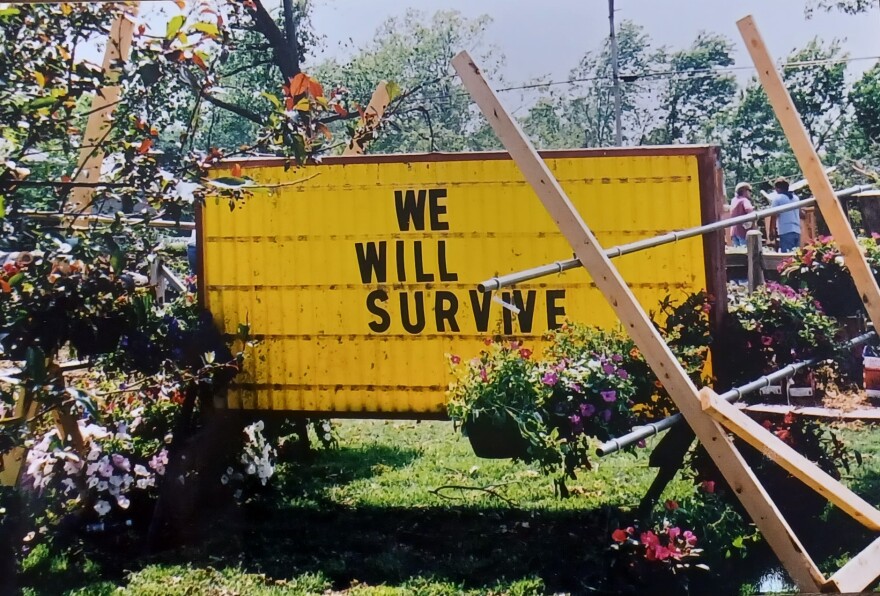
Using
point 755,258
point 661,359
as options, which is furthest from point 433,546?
point 755,258

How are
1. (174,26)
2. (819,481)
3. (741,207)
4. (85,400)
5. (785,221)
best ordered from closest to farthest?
(85,400)
(174,26)
(819,481)
(741,207)
(785,221)

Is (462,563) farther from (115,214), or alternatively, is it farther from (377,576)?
(115,214)

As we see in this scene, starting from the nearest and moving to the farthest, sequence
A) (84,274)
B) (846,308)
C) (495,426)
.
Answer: (84,274), (495,426), (846,308)

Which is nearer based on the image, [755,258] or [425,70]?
[425,70]

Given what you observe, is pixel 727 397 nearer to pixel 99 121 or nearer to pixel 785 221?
pixel 785 221

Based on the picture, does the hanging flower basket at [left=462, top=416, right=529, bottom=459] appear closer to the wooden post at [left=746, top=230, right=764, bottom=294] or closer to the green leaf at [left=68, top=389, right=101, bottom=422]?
the wooden post at [left=746, top=230, right=764, bottom=294]

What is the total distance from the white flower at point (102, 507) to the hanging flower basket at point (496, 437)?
120 cm

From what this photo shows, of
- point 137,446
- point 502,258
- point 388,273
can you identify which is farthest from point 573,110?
point 137,446

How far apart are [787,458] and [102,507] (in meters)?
2.18

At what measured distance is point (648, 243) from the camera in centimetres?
297

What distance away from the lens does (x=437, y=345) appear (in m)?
3.17

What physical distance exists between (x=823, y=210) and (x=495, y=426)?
1.32 metres

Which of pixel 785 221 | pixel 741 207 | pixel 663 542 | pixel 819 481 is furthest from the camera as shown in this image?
pixel 785 221

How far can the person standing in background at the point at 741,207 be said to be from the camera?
10.00 feet
